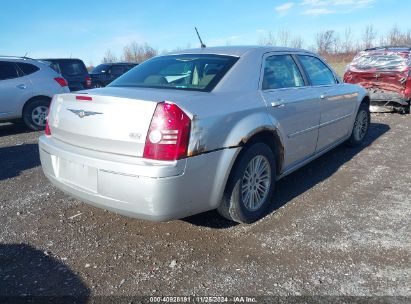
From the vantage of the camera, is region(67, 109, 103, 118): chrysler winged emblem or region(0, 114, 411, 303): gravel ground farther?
region(67, 109, 103, 118): chrysler winged emblem

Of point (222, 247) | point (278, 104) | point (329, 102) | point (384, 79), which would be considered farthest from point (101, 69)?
point (222, 247)

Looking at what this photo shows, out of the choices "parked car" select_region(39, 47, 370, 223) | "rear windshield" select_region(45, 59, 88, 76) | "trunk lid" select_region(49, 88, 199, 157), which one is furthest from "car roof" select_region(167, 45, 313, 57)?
"rear windshield" select_region(45, 59, 88, 76)

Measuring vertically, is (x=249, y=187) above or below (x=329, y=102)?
below

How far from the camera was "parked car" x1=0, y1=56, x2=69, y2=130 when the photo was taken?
25.9 feet

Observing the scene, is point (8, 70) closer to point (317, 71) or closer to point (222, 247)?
point (317, 71)

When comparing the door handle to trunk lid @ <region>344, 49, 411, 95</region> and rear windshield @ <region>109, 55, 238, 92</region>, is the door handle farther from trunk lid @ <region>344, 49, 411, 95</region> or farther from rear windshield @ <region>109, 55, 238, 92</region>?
trunk lid @ <region>344, 49, 411, 95</region>

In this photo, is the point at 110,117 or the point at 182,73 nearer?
the point at 110,117

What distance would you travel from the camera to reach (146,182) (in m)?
2.55

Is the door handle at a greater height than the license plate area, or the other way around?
the door handle

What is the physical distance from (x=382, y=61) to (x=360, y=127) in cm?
373

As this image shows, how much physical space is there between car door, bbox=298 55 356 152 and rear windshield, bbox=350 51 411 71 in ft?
13.5

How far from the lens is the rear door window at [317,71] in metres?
4.41

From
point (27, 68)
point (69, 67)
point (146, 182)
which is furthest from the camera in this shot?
point (69, 67)

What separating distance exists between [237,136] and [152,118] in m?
0.77
